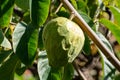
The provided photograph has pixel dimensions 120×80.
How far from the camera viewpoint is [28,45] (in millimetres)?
1358

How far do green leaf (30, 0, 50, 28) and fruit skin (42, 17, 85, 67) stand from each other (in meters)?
0.03

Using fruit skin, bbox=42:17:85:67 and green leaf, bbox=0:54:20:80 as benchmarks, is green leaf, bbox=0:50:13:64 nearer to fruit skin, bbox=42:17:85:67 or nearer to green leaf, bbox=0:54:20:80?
green leaf, bbox=0:54:20:80

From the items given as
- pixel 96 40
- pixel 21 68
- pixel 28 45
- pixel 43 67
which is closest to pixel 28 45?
pixel 28 45

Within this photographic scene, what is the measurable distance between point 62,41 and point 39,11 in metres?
0.13

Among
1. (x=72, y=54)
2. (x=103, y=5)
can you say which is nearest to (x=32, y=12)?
(x=72, y=54)

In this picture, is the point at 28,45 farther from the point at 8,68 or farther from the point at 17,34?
the point at 8,68

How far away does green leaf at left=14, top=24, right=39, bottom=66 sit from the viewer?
1352mm

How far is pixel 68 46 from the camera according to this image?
124 centimetres

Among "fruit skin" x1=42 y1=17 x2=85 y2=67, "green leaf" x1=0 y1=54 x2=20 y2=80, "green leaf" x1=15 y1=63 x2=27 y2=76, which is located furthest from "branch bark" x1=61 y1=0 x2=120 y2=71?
"green leaf" x1=15 y1=63 x2=27 y2=76

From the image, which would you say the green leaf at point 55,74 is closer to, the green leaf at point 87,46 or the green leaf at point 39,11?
the green leaf at point 87,46

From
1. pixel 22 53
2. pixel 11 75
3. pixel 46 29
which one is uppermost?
pixel 46 29

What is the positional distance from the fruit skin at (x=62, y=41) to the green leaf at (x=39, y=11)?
0.11ft

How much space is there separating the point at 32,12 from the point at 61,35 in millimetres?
128

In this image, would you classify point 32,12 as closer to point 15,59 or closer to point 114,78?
point 15,59
